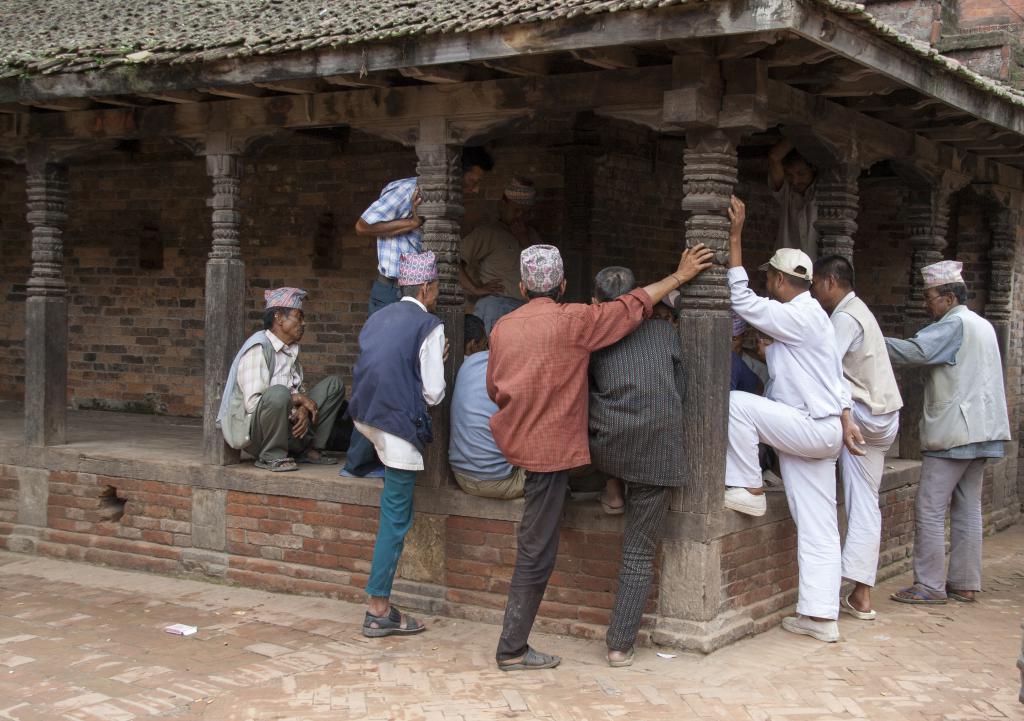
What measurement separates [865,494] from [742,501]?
112cm

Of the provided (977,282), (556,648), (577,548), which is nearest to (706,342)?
(577,548)

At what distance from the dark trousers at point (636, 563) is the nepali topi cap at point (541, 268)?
44.3 inches

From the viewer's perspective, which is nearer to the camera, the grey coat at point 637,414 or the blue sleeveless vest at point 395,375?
the grey coat at point 637,414

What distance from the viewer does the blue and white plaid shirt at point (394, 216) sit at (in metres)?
7.26

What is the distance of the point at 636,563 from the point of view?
5930 mm

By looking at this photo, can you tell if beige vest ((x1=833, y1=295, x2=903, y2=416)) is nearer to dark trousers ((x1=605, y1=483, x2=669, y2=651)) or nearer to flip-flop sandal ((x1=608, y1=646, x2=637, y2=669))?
dark trousers ((x1=605, y1=483, x2=669, y2=651))

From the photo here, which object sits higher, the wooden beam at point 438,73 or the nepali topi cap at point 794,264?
the wooden beam at point 438,73

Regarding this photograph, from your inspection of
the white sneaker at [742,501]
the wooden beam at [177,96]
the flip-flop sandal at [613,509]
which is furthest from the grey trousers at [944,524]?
the wooden beam at [177,96]

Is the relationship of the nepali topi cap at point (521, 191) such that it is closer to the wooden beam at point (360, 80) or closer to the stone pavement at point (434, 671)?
the wooden beam at point (360, 80)

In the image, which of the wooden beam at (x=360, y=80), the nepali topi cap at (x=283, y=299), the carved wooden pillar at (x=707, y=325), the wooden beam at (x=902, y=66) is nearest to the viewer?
the wooden beam at (x=902, y=66)

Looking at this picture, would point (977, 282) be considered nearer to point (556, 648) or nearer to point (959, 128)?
point (959, 128)

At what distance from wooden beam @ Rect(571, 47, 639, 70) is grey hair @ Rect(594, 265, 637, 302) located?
1.13 metres

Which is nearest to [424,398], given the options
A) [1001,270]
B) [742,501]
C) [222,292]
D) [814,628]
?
[742,501]

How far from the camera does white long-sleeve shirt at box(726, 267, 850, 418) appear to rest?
6.32 m
